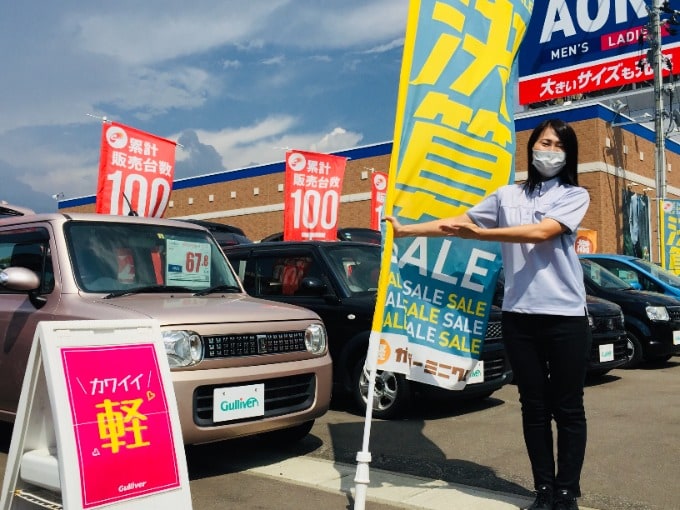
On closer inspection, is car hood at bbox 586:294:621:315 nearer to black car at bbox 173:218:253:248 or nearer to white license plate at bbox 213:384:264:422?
black car at bbox 173:218:253:248

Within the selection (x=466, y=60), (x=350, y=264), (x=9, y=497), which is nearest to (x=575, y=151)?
(x=466, y=60)

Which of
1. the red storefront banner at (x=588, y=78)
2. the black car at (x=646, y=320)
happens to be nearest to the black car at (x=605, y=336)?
the black car at (x=646, y=320)

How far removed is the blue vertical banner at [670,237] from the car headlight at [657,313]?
7.88 meters

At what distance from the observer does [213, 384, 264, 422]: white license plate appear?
4445 millimetres

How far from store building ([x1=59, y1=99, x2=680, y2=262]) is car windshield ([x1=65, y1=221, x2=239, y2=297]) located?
844 inches

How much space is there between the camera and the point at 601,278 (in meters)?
10.5

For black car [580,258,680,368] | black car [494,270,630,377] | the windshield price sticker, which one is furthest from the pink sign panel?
black car [580,258,680,368]

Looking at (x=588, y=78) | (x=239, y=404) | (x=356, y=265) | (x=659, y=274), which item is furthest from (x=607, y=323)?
(x=588, y=78)

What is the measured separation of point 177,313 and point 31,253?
161 centimetres

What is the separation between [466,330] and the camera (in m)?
4.07

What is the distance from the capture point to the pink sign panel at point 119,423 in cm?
293

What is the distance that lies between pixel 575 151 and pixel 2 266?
4407mm

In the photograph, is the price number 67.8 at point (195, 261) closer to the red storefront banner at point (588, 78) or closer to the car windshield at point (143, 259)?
the car windshield at point (143, 259)

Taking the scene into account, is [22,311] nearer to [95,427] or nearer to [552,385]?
[95,427]
